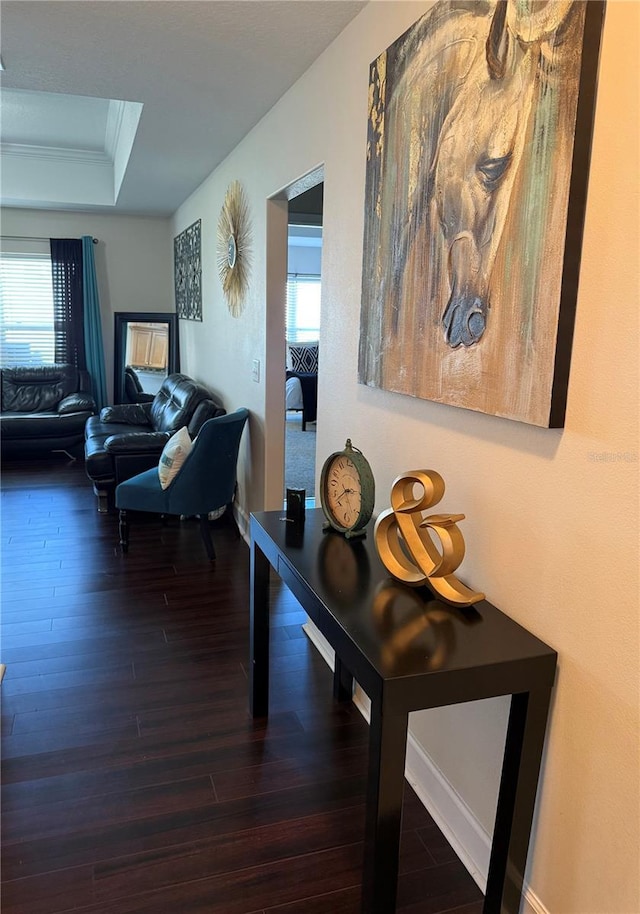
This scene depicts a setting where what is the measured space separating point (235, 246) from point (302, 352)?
518 centimetres

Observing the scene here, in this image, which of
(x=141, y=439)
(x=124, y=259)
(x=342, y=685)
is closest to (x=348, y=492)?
(x=342, y=685)

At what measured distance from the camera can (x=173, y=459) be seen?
3.73 metres

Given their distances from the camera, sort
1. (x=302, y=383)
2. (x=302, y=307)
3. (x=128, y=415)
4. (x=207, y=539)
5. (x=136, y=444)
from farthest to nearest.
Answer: (x=302, y=307) → (x=302, y=383) → (x=128, y=415) → (x=136, y=444) → (x=207, y=539)

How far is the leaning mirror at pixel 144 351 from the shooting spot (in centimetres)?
691

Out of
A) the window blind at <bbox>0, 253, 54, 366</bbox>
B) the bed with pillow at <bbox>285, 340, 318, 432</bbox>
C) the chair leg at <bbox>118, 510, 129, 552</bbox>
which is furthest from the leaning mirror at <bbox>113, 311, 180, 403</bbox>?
the chair leg at <bbox>118, 510, 129, 552</bbox>

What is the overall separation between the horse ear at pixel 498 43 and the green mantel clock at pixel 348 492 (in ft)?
3.35

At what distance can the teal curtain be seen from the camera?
685 cm

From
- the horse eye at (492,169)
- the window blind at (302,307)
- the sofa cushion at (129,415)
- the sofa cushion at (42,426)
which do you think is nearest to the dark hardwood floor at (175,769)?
the horse eye at (492,169)

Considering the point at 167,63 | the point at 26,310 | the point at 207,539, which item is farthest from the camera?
the point at 26,310

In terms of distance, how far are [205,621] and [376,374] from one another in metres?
1.65

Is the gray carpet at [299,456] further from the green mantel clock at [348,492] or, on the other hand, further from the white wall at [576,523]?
the white wall at [576,523]

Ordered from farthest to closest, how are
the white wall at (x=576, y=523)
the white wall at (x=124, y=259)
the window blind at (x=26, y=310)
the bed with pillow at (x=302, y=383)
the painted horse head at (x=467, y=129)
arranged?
the bed with pillow at (x=302, y=383)
the white wall at (x=124, y=259)
the window blind at (x=26, y=310)
the painted horse head at (x=467, y=129)
the white wall at (x=576, y=523)

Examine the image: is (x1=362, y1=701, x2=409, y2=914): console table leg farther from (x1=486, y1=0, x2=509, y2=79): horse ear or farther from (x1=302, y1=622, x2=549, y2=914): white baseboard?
(x1=486, y1=0, x2=509, y2=79): horse ear

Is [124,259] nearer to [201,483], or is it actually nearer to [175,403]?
[175,403]
